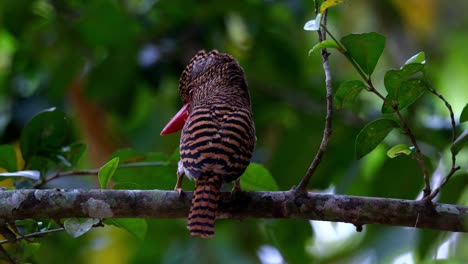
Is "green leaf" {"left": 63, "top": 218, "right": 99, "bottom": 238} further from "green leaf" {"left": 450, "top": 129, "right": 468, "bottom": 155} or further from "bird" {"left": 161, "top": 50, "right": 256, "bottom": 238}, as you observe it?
"green leaf" {"left": 450, "top": 129, "right": 468, "bottom": 155}

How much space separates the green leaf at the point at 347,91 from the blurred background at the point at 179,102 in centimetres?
153

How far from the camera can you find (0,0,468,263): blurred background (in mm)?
4520

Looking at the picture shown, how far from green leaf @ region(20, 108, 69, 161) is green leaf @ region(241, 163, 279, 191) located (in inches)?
26.2

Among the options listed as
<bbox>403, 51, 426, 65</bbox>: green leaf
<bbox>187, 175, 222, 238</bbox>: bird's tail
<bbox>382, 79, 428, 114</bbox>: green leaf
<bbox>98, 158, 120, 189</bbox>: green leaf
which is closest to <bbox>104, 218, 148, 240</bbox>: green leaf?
<bbox>98, 158, 120, 189</bbox>: green leaf

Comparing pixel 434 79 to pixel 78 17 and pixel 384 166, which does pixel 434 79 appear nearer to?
pixel 384 166

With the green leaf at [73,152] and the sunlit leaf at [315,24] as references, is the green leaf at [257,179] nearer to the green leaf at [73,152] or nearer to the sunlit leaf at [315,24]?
the green leaf at [73,152]

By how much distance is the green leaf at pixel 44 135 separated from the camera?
3203 mm

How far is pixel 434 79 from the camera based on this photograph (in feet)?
16.4

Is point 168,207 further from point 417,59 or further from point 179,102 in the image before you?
point 179,102

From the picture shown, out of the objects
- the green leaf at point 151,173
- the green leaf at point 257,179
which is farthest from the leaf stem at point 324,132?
the green leaf at point 151,173

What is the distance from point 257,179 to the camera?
3096mm

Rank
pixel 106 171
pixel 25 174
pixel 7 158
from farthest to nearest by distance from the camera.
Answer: pixel 7 158 → pixel 25 174 → pixel 106 171

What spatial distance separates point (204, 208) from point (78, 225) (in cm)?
36

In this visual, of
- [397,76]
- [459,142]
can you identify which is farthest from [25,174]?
[459,142]
